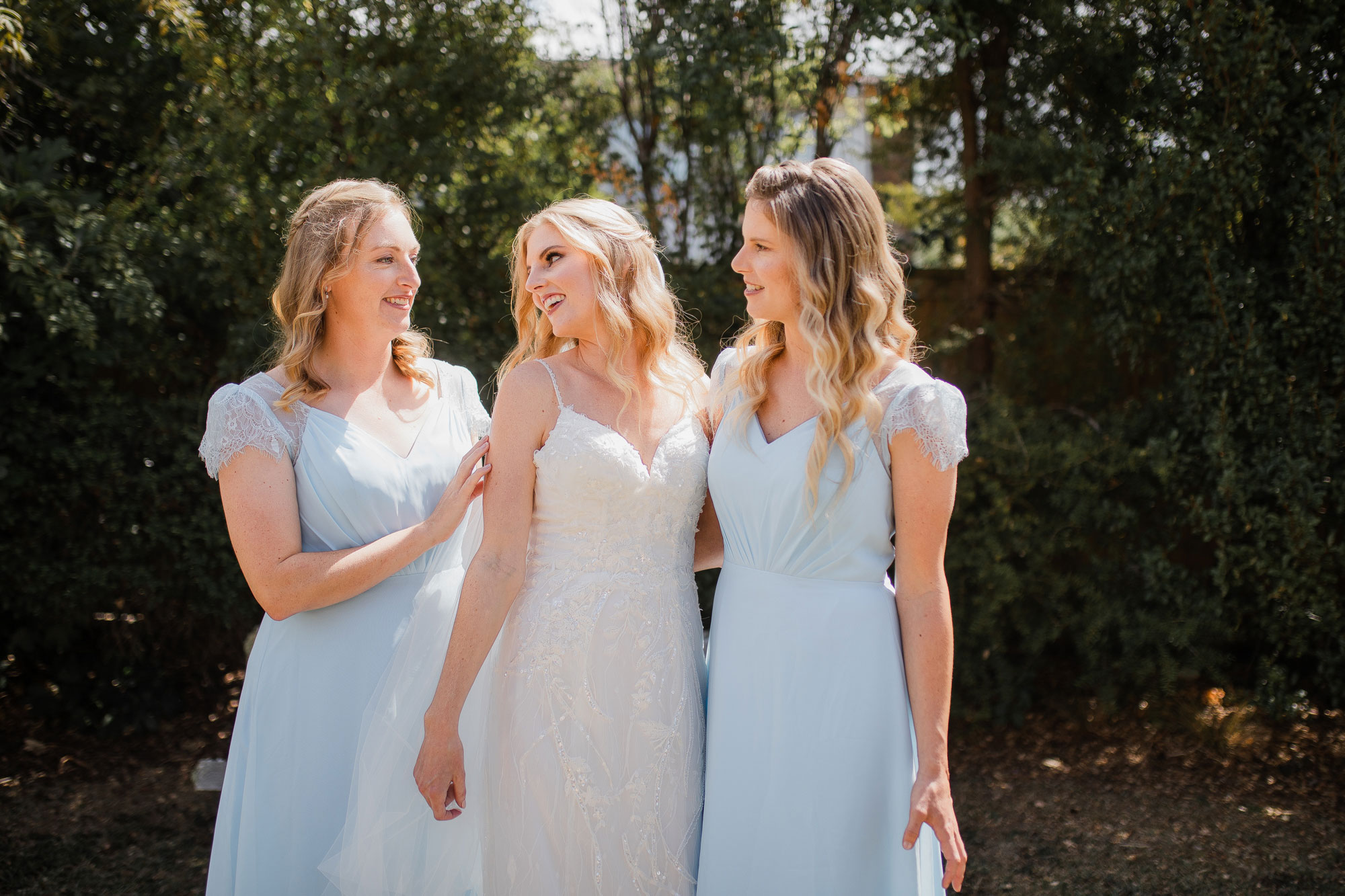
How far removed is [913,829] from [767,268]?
49.2 inches

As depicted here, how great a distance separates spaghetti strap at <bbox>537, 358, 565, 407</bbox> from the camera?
2.36 metres

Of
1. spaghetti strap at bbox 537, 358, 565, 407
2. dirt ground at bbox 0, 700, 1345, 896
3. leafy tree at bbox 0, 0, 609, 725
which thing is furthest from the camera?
leafy tree at bbox 0, 0, 609, 725

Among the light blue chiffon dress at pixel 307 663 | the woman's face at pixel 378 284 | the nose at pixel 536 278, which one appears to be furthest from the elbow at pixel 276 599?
the nose at pixel 536 278

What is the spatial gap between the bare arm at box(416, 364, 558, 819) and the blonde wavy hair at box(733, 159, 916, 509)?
62cm

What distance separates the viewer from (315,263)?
250cm

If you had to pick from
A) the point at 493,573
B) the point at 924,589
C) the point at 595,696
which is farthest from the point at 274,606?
the point at 924,589

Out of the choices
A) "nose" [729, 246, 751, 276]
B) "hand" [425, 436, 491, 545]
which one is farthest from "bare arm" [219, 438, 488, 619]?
"nose" [729, 246, 751, 276]

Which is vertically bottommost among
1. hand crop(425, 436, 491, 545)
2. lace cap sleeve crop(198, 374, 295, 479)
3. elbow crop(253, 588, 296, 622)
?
elbow crop(253, 588, 296, 622)

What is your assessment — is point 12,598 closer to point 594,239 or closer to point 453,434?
point 453,434

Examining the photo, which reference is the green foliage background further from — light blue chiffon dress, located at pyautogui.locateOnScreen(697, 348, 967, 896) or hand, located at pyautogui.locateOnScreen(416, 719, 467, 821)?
hand, located at pyautogui.locateOnScreen(416, 719, 467, 821)

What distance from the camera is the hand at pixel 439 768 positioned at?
216 centimetres

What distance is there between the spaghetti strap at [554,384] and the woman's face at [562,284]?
9cm

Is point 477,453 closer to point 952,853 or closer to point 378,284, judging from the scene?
point 378,284

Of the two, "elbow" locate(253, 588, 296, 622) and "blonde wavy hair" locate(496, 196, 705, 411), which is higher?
"blonde wavy hair" locate(496, 196, 705, 411)
